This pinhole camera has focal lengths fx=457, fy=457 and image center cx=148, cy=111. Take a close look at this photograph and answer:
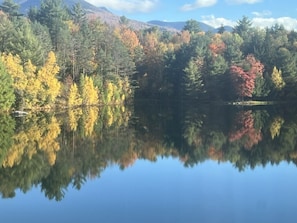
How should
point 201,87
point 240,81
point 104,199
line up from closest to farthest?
point 104,199 < point 240,81 < point 201,87

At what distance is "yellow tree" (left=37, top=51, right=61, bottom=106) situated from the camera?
2687 inches

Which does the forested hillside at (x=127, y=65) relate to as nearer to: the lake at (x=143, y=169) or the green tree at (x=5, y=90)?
the green tree at (x=5, y=90)

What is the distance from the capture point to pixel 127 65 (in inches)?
3772

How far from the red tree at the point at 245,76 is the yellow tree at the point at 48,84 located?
35684 mm

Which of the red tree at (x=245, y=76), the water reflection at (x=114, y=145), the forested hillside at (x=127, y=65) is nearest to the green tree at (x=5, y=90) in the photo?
the water reflection at (x=114, y=145)

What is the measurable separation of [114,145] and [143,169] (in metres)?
8.90

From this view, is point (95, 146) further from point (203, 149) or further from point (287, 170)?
point (287, 170)

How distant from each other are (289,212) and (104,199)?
897cm

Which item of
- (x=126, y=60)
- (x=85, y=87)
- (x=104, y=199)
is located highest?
(x=126, y=60)

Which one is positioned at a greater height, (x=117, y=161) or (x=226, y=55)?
(x=226, y=55)

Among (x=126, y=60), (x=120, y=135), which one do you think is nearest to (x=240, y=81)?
(x=126, y=60)

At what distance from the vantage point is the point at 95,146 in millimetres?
38281

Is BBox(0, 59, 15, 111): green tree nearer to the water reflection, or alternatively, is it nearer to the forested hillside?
the water reflection

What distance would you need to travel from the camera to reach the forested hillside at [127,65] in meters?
70.9
